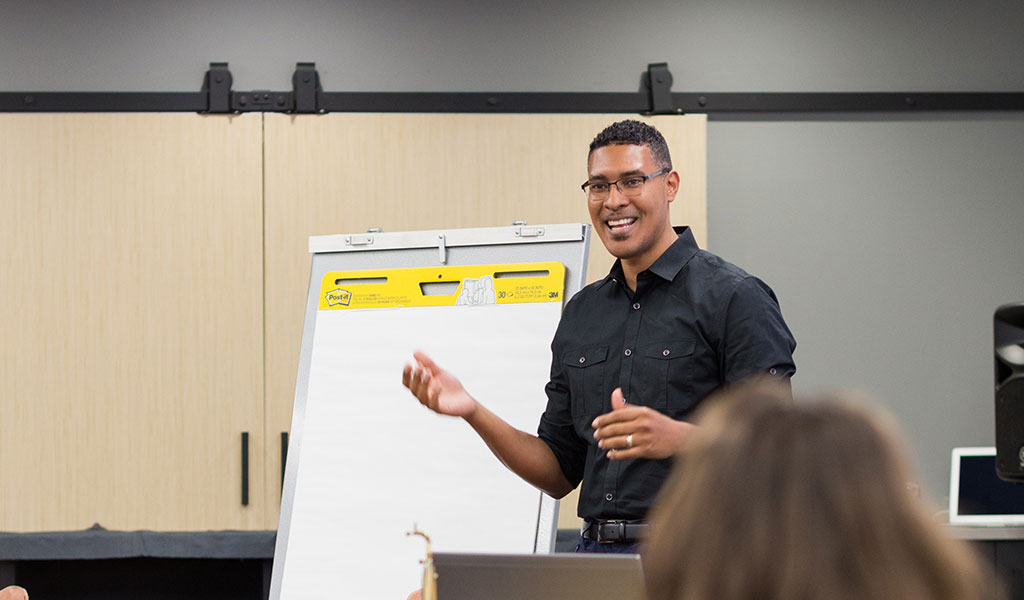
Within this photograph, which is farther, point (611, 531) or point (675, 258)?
point (675, 258)

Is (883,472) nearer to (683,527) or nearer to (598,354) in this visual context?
(683,527)

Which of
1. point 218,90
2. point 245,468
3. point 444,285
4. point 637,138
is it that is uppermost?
point 218,90

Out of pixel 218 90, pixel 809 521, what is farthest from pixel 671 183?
pixel 218 90

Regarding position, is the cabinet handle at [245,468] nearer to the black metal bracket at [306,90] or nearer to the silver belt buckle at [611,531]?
the black metal bracket at [306,90]

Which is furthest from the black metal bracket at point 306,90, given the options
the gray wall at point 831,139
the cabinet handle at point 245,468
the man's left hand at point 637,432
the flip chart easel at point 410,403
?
the man's left hand at point 637,432

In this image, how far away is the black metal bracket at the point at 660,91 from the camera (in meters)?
3.72

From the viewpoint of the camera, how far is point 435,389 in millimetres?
1912

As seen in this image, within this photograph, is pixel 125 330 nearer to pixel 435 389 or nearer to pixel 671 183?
pixel 435 389

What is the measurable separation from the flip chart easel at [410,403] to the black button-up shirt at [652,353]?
24 cm

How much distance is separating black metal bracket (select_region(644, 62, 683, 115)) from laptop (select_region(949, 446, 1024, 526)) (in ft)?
5.36

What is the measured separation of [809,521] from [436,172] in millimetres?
3022

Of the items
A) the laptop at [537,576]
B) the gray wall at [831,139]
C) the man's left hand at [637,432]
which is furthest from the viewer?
the gray wall at [831,139]

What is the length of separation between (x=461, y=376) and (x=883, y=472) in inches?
78.9

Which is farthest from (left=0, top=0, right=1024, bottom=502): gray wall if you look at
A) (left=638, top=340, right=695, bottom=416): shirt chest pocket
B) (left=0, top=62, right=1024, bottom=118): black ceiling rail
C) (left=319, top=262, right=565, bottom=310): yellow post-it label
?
(left=638, top=340, right=695, bottom=416): shirt chest pocket
